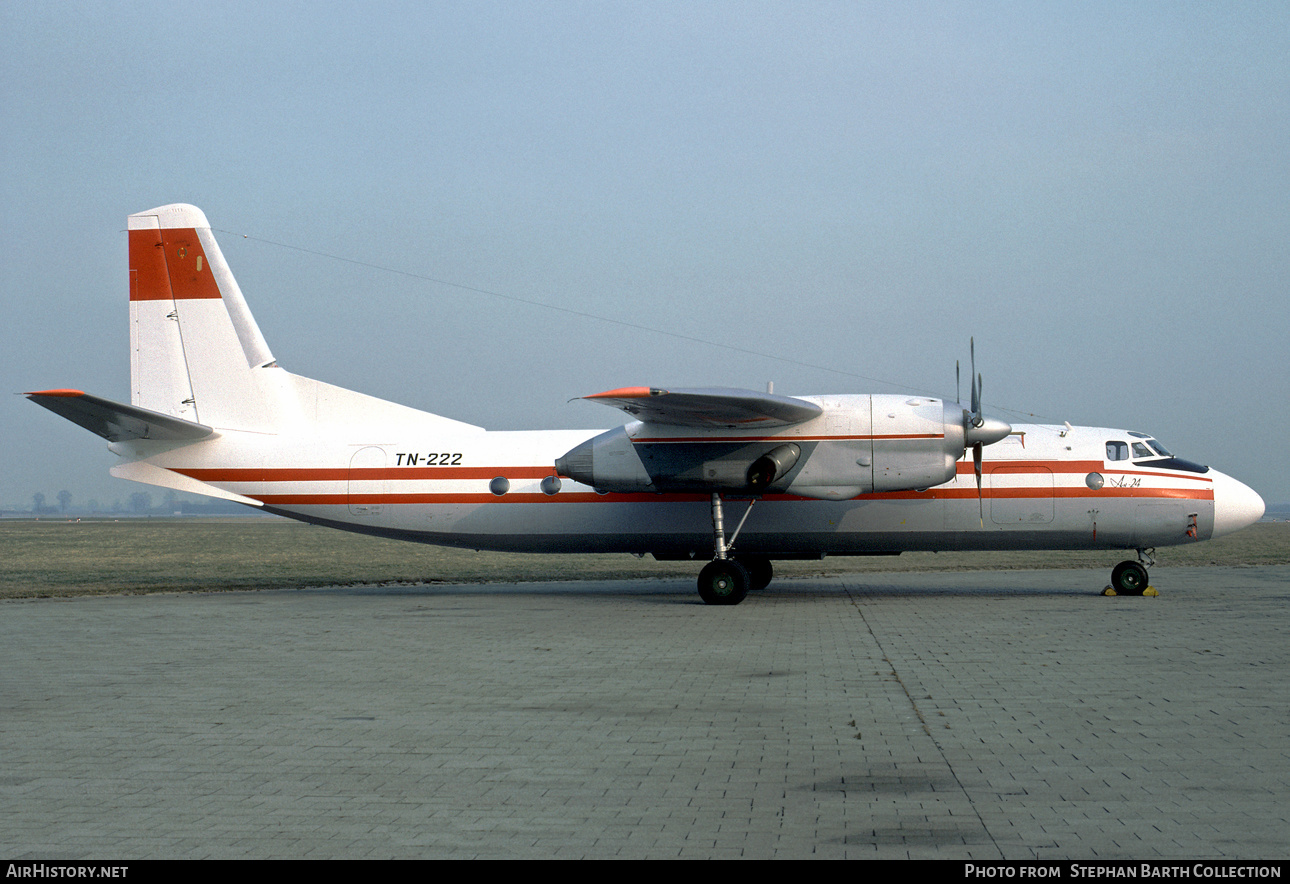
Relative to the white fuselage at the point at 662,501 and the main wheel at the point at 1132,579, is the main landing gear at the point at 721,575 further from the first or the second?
the main wheel at the point at 1132,579

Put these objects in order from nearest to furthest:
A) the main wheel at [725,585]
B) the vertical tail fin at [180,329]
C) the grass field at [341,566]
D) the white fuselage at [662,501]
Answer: the main wheel at [725,585]
the white fuselage at [662,501]
the vertical tail fin at [180,329]
the grass field at [341,566]

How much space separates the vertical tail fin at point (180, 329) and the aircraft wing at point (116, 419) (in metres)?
0.89

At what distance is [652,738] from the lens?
7.22m

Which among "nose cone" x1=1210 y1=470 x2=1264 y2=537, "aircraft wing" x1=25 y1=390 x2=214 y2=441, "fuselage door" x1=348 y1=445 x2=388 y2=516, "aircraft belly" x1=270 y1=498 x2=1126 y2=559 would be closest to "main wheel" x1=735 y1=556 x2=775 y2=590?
"aircraft belly" x1=270 y1=498 x2=1126 y2=559

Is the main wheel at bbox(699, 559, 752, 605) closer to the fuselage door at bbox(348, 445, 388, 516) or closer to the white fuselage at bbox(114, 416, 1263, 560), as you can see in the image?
the white fuselage at bbox(114, 416, 1263, 560)

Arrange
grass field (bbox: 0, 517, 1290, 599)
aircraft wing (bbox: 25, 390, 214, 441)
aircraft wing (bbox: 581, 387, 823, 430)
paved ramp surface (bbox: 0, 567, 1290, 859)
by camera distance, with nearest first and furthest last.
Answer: paved ramp surface (bbox: 0, 567, 1290, 859) < aircraft wing (bbox: 581, 387, 823, 430) < aircraft wing (bbox: 25, 390, 214, 441) < grass field (bbox: 0, 517, 1290, 599)

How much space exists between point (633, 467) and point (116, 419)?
930 centimetres

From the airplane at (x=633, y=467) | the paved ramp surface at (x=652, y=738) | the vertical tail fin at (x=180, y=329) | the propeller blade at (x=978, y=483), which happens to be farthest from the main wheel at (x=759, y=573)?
the vertical tail fin at (x=180, y=329)

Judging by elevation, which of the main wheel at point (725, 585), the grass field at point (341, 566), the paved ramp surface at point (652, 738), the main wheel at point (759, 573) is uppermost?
the paved ramp surface at point (652, 738)

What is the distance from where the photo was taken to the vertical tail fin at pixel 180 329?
19.6 m

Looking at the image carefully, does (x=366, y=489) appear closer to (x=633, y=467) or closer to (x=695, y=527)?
(x=633, y=467)

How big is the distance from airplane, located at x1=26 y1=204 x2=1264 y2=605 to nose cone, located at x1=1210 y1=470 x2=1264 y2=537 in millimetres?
41

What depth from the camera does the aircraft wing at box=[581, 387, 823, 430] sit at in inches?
609

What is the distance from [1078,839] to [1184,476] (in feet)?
51.0
